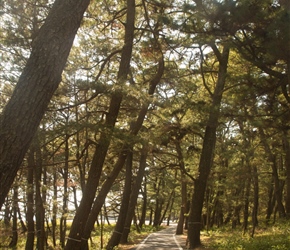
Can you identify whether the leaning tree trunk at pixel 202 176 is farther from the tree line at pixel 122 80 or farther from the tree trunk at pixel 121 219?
the tree trunk at pixel 121 219

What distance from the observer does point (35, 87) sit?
12.9 feet

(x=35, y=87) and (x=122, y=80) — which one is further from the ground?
(x=122, y=80)

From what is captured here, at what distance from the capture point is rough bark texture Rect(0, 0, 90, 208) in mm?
3547

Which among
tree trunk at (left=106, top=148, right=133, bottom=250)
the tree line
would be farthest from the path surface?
the tree line

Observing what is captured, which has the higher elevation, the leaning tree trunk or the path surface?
the leaning tree trunk

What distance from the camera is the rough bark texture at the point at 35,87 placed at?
11.6ft

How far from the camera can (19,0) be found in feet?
33.8

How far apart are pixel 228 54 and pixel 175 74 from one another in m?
2.51

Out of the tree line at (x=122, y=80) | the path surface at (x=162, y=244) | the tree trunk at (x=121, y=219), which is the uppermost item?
the tree line at (x=122, y=80)

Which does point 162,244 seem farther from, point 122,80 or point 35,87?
point 35,87

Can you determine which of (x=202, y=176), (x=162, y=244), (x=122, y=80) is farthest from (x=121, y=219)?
(x=122, y=80)

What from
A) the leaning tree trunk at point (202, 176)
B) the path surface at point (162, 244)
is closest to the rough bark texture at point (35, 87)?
the leaning tree trunk at point (202, 176)

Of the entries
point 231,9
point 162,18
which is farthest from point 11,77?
point 231,9

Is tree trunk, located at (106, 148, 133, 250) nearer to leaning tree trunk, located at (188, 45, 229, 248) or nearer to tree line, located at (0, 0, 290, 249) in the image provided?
tree line, located at (0, 0, 290, 249)
